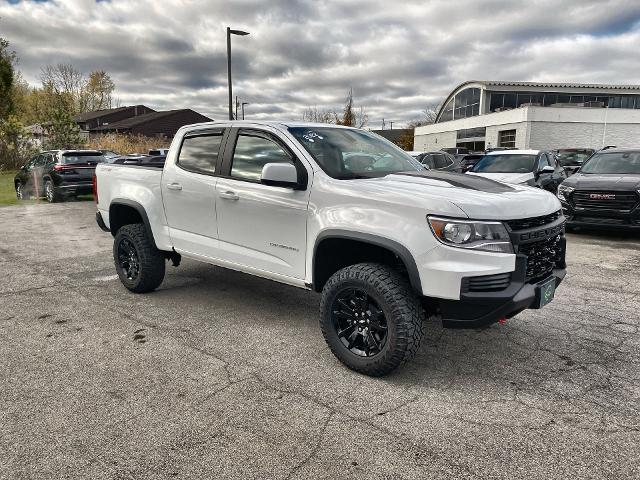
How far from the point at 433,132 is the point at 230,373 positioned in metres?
55.2

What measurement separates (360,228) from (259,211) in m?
1.03

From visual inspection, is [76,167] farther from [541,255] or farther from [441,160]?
[541,255]

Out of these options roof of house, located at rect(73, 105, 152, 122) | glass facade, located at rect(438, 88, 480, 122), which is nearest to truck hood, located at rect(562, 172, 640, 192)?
glass facade, located at rect(438, 88, 480, 122)

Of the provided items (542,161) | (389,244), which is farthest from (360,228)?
(542,161)

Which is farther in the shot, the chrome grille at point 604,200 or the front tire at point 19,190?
the front tire at point 19,190

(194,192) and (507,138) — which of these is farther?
(507,138)

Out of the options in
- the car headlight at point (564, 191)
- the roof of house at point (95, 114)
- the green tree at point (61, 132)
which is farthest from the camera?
the roof of house at point (95, 114)

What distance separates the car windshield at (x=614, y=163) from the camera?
9039mm

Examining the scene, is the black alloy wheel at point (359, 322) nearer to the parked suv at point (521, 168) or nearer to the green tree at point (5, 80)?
the parked suv at point (521, 168)

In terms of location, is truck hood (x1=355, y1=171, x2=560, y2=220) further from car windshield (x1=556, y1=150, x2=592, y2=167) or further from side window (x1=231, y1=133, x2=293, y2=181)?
car windshield (x1=556, y1=150, x2=592, y2=167)

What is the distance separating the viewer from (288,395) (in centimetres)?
313

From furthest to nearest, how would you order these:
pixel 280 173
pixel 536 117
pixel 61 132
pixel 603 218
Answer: pixel 536 117
pixel 61 132
pixel 603 218
pixel 280 173

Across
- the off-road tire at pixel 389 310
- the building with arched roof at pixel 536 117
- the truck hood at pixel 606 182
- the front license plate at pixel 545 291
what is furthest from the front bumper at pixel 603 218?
the building with arched roof at pixel 536 117

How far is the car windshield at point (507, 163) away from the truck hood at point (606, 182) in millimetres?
2012
